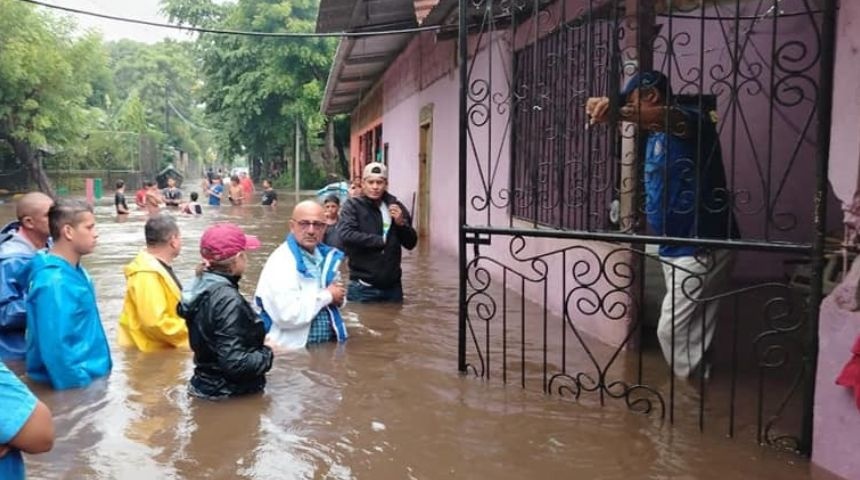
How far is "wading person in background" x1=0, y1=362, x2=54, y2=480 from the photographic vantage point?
79.4 inches

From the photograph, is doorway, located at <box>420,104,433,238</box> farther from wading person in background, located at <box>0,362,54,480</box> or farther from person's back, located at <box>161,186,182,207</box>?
wading person in background, located at <box>0,362,54,480</box>

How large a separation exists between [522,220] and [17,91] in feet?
82.5

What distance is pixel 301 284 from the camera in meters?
5.46

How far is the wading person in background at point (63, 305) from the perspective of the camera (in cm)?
447

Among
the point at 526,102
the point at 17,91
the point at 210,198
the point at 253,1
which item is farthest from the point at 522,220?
the point at 253,1

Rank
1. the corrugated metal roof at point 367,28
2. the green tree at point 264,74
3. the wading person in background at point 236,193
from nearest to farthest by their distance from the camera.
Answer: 1. the corrugated metal roof at point 367,28
2. the wading person in background at point 236,193
3. the green tree at point 264,74

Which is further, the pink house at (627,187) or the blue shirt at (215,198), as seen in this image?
the blue shirt at (215,198)

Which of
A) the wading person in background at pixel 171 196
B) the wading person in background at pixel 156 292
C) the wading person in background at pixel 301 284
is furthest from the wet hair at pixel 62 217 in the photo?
the wading person in background at pixel 171 196

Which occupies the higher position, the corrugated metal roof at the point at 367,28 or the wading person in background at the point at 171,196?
the corrugated metal roof at the point at 367,28

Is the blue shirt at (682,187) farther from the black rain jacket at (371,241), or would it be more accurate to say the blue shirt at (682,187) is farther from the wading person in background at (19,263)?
the wading person in background at (19,263)

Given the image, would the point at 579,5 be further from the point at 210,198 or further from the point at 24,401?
the point at 210,198

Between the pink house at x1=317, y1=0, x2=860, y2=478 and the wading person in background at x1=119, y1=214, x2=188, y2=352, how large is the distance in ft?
6.28

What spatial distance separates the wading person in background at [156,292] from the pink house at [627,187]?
6.28 feet

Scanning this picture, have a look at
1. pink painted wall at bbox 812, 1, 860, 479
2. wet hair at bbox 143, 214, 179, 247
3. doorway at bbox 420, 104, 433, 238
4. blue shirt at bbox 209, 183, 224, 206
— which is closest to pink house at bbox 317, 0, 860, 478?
pink painted wall at bbox 812, 1, 860, 479
